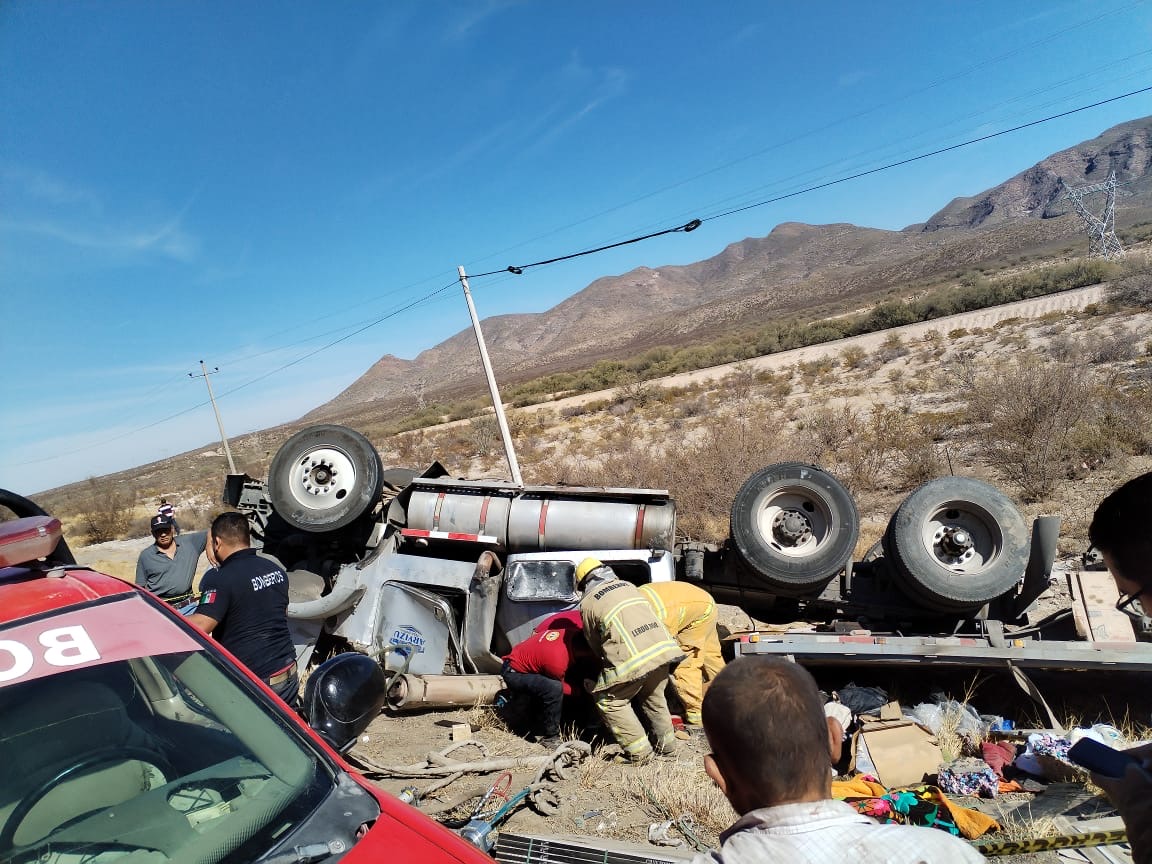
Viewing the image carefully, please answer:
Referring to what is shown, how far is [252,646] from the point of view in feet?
12.1

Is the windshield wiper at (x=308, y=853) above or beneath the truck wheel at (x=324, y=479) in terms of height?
beneath

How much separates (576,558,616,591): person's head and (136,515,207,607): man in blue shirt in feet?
10.6

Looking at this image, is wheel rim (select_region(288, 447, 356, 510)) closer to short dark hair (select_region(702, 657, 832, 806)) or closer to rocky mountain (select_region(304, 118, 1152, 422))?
short dark hair (select_region(702, 657, 832, 806))

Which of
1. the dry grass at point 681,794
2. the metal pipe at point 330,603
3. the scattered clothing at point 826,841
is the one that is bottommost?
the dry grass at point 681,794

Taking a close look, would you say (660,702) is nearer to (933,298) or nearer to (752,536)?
(752,536)

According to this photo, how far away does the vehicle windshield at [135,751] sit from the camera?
5.92 feet

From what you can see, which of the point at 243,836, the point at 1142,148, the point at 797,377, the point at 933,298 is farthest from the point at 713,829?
the point at 1142,148

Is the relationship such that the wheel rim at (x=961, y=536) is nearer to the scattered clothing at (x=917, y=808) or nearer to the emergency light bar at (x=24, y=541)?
the scattered clothing at (x=917, y=808)

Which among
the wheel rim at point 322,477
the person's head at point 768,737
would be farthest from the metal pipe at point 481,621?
the person's head at point 768,737

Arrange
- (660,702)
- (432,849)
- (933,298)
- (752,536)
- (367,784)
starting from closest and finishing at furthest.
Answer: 1. (432,849)
2. (367,784)
3. (660,702)
4. (752,536)
5. (933,298)

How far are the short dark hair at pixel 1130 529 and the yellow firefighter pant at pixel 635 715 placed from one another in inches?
123

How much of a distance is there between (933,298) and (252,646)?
129 ft

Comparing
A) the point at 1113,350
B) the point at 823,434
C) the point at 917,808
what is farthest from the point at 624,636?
the point at 1113,350

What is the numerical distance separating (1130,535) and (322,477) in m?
6.34
